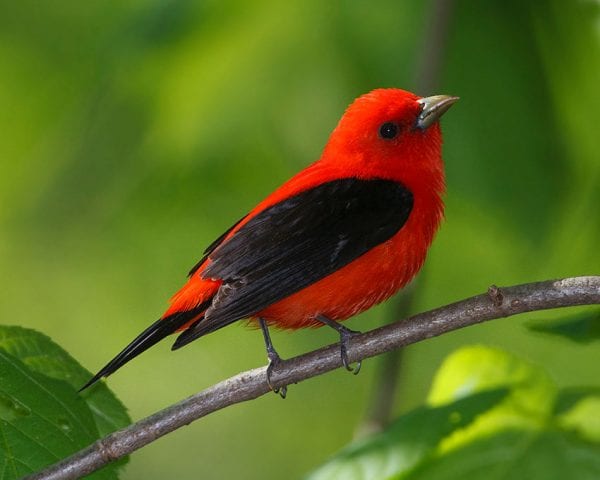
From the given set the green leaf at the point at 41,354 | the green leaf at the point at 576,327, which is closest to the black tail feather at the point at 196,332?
the green leaf at the point at 41,354

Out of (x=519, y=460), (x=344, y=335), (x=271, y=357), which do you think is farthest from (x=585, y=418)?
(x=271, y=357)

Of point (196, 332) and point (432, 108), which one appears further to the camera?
point (432, 108)

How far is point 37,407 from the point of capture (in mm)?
3303

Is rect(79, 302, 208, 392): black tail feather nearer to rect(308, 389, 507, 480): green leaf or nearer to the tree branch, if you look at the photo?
the tree branch

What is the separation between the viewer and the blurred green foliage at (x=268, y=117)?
518cm

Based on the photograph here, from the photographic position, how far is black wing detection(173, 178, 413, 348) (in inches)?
170

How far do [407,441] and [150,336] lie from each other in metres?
1.17

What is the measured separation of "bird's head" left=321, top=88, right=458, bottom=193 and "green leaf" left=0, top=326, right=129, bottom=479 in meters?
2.18

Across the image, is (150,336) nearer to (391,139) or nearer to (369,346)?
(369,346)

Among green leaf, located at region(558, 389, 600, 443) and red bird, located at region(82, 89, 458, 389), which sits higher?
red bird, located at region(82, 89, 458, 389)

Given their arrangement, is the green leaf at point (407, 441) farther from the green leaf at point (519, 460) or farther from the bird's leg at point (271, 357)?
the bird's leg at point (271, 357)

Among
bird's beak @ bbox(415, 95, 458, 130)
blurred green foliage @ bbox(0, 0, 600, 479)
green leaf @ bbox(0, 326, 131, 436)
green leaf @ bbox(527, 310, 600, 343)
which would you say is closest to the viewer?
green leaf @ bbox(0, 326, 131, 436)

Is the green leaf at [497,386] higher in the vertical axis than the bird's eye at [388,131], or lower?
lower

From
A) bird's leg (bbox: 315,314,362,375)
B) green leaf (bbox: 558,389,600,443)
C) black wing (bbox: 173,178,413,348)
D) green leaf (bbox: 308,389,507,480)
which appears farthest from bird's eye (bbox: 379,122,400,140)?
green leaf (bbox: 558,389,600,443)
